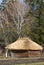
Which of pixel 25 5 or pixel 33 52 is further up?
pixel 25 5

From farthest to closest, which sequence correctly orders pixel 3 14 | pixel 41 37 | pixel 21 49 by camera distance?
pixel 3 14 → pixel 41 37 → pixel 21 49

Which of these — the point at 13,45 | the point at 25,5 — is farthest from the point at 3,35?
the point at 25,5

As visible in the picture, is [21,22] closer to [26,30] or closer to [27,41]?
[26,30]

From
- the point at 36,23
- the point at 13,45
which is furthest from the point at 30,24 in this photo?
the point at 13,45

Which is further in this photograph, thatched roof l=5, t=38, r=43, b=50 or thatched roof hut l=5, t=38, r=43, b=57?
thatched roof l=5, t=38, r=43, b=50

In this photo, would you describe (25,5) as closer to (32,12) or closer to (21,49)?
(32,12)

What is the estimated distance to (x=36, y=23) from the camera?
42062 millimetres

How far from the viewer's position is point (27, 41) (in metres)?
37.2

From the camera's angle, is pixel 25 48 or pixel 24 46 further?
pixel 24 46

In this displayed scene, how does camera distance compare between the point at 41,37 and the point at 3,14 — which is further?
the point at 3,14

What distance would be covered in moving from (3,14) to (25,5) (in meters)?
4.31

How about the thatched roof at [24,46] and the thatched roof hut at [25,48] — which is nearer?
the thatched roof hut at [25,48]

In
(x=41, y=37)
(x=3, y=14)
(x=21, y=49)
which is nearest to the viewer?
(x=21, y=49)

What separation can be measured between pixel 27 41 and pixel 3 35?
17.0 ft
